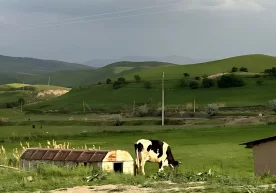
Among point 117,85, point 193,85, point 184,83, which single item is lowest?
point 193,85

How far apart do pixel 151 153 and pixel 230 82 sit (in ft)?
358

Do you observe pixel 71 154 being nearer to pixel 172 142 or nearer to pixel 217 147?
pixel 217 147

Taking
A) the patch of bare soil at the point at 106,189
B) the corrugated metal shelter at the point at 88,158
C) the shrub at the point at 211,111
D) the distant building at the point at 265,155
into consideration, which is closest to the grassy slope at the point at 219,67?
the shrub at the point at 211,111

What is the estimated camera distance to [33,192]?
1827 cm

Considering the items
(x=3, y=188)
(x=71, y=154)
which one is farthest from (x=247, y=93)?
(x=3, y=188)

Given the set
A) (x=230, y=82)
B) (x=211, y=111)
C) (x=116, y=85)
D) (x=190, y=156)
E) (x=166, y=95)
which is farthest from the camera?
(x=116, y=85)

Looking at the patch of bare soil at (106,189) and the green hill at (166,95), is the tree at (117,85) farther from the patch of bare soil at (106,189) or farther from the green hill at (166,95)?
the patch of bare soil at (106,189)

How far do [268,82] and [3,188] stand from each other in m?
116

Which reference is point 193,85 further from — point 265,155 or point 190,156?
point 265,155

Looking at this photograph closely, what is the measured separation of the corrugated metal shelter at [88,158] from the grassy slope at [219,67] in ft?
432

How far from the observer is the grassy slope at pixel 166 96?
115250mm

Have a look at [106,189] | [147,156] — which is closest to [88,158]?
[147,156]

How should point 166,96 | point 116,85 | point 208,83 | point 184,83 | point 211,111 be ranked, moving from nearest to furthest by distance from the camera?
point 211,111
point 166,96
point 208,83
point 184,83
point 116,85

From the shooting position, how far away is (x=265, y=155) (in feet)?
83.0
